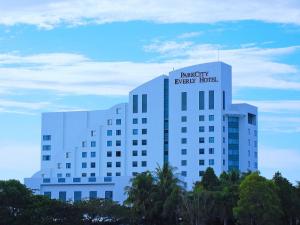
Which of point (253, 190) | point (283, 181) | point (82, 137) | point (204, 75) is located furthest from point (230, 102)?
point (253, 190)

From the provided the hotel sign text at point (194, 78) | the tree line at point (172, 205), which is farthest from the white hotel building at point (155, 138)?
the tree line at point (172, 205)

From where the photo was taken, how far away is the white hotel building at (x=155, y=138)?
111 metres

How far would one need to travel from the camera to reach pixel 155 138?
115062mm

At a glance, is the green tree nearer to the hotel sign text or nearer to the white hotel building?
the white hotel building

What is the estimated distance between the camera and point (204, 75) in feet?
368

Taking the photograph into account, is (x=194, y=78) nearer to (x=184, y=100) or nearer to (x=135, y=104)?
(x=184, y=100)

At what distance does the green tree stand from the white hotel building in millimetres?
36299

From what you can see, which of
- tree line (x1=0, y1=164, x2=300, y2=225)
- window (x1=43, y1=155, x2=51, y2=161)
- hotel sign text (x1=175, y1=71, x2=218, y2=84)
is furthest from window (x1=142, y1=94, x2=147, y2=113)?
tree line (x1=0, y1=164, x2=300, y2=225)

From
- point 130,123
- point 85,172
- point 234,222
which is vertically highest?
point 130,123

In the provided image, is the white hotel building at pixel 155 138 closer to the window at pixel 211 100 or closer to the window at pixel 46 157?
the window at pixel 211 100

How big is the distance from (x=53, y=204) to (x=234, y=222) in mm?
20728

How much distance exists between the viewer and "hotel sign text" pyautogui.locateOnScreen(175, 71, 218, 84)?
367 ft

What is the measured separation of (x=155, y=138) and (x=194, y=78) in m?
11.6

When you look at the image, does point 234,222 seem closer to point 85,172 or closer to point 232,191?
point 232,191
